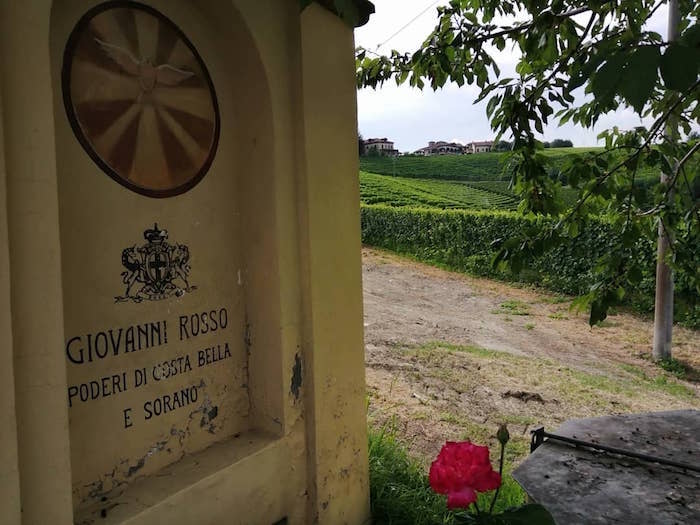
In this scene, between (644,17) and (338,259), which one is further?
(644,17)

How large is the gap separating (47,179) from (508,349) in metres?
8.84

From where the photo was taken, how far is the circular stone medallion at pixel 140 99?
203cm

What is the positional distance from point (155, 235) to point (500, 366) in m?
7.01

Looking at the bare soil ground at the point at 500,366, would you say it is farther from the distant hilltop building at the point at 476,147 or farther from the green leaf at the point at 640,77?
the distant hilltop building at the point at 476,147

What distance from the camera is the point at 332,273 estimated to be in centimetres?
295

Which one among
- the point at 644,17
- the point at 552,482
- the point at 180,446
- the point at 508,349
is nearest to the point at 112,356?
the point at 180,446

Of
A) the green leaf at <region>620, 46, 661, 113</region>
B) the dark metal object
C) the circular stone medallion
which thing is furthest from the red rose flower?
the dark metal object

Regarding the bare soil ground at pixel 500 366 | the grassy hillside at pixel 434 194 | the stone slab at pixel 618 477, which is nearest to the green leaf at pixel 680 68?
the stone slab at pixel 618 477

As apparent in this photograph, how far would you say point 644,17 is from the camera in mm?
3658

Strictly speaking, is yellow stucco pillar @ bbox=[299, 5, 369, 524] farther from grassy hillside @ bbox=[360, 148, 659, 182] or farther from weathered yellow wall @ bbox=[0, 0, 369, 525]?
grassy hillside @ bbox=[360, 148, 659, 182]

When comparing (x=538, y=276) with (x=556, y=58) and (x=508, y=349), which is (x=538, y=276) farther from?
(x=556, y=58)

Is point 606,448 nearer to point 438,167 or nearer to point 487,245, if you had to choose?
point 487,245

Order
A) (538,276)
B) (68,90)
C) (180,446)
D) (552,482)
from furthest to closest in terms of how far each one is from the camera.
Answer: (538,276), (552,482), (180,446), (68,90)

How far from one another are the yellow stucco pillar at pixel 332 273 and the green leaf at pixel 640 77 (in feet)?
5.94
